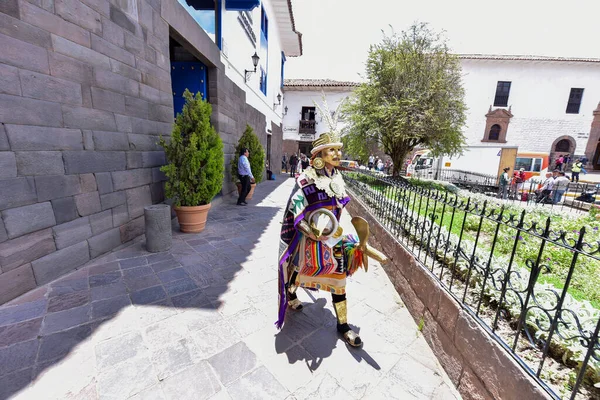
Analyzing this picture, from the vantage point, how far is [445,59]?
37.8 feet

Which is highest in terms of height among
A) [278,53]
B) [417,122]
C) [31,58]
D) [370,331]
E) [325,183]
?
[278,53]

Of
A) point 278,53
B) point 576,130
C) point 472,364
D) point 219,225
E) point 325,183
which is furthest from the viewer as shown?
point 576,130

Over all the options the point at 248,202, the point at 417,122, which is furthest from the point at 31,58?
the point at 417,122

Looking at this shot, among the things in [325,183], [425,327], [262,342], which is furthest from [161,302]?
[425,327]

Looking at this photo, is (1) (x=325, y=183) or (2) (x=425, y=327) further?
(2) (x=425, y=327)

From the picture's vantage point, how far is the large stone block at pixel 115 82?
12.0 ft

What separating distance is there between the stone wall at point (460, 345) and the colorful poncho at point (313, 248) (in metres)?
0.89

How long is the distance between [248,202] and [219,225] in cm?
275

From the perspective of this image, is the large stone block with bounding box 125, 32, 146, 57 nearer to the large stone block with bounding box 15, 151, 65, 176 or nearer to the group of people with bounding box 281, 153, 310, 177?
the large stone block with bounding box 15, 151, 65, 176

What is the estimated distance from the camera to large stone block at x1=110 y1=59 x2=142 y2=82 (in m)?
3.90

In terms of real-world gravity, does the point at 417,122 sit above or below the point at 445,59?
below

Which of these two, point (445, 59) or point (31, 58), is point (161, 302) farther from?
point (445, 59)

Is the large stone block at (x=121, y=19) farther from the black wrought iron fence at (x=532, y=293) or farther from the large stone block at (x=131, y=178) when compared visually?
the black wrought iron fence at (x=532, y=293)

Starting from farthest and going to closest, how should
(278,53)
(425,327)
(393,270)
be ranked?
(278,53)
(393,270)
(425,327)
